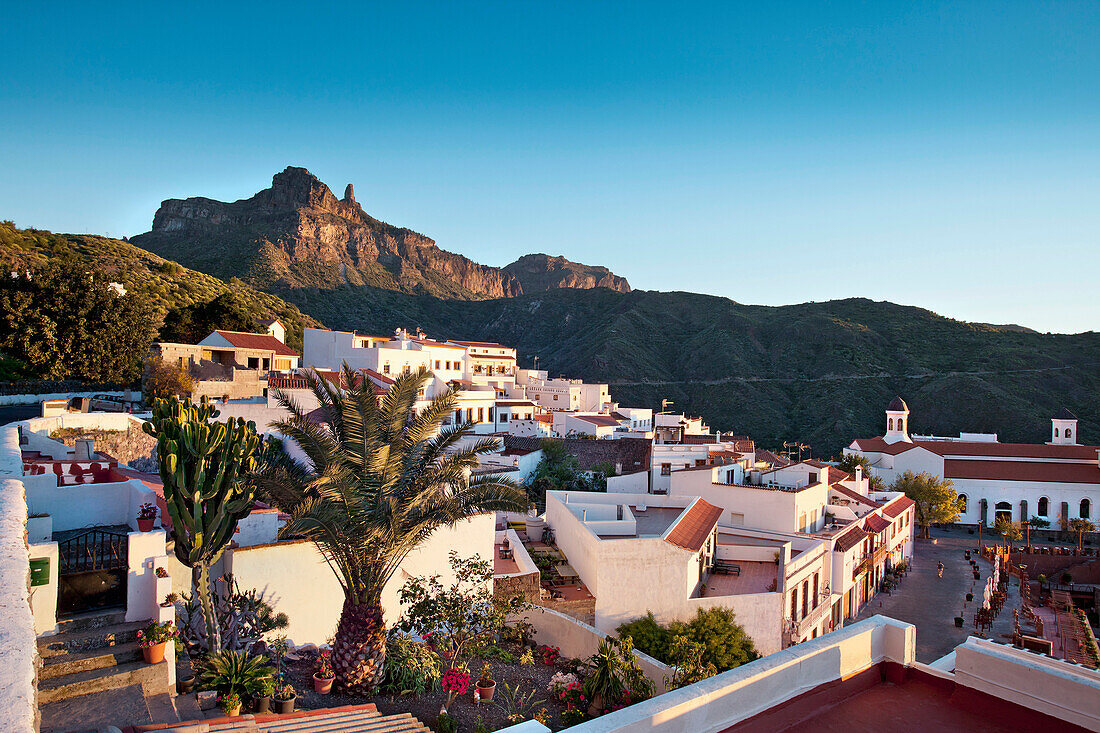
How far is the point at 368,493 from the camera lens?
32.1ft

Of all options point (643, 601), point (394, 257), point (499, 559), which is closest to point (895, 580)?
point (643, 601)

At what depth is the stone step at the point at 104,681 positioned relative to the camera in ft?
19.4

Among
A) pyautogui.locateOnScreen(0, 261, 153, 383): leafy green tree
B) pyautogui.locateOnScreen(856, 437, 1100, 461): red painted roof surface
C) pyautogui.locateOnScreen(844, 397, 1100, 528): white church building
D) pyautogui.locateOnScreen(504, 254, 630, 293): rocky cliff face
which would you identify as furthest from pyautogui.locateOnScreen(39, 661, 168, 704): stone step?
pyautogui.locateOnScreen(504, 254, 630, 293): rocky cliff face

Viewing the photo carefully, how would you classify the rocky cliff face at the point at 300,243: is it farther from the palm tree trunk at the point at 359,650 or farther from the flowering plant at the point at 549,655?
the palm tree trunk at the point at 359,650

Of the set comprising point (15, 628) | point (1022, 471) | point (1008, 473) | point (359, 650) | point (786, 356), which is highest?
point (786, 356)

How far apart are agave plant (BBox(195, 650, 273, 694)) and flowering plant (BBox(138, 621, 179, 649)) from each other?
0.70 meters

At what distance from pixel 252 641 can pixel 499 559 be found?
364 inches

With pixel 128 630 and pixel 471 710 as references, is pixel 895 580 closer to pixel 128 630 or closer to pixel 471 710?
pixel 471 710

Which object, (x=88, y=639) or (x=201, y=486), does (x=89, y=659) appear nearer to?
(x=88, y=639)

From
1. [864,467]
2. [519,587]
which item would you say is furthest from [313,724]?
[864,467]

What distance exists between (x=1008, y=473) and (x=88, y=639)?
57187 mm

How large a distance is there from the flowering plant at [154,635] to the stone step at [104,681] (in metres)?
0.21

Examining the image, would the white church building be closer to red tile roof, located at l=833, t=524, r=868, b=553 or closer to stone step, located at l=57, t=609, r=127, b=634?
red tile roof, located at l=833, t=524, r=868, b=553

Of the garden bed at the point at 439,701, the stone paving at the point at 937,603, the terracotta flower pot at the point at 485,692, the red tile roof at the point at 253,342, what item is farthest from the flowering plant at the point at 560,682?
the red tile roof at the point at 253,342
